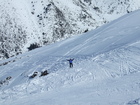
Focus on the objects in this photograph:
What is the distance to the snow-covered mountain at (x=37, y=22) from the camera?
188 feet

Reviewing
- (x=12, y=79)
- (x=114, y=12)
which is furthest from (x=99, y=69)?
(x=114, y=12)

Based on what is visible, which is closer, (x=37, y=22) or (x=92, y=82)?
(x=92, y=82)

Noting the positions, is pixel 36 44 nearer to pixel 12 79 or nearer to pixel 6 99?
pixel 12 79

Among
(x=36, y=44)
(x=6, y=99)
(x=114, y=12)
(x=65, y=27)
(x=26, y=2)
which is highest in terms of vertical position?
Result: (x=26, y=2)

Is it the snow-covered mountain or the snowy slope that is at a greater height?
the snow-covered mountain

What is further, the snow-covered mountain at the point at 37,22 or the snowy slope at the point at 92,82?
the snow-covered mountain at the point at 37,22

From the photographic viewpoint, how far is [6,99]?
54.7ft

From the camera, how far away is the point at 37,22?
67125 mm

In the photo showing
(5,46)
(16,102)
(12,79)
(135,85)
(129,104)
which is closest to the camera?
(129,104)

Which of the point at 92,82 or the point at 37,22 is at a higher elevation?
the point at 37,22

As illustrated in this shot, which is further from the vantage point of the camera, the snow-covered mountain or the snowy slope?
the snow-covered mountain

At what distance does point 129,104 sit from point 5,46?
166 ft

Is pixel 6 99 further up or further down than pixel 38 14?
further down

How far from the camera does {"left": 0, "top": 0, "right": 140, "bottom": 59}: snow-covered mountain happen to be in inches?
2257
